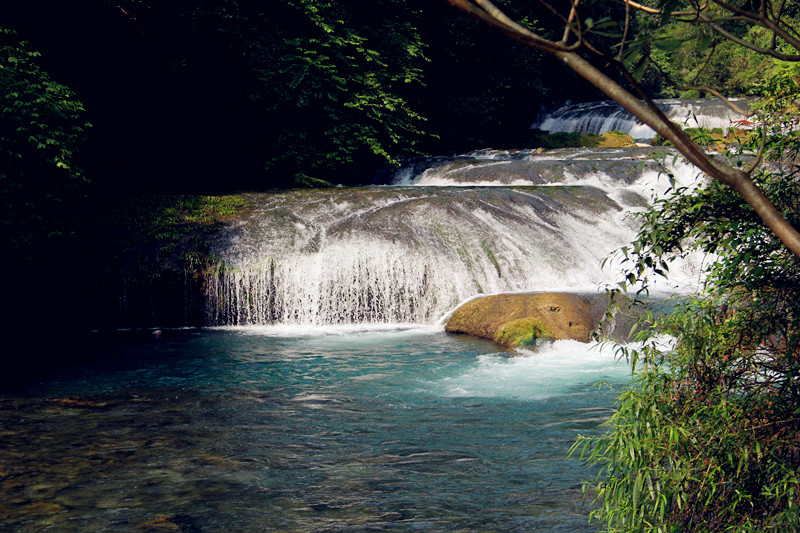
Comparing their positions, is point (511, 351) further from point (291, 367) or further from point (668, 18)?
point (668, 18)

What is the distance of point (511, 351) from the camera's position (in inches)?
445

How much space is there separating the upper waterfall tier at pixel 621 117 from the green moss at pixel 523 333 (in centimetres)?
1584

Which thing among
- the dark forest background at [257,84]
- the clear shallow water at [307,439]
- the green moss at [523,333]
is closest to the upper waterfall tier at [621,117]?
the dark forest background at [257,84]

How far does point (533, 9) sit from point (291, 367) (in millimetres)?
23982

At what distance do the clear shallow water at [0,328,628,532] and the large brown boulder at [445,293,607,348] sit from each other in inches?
13.2

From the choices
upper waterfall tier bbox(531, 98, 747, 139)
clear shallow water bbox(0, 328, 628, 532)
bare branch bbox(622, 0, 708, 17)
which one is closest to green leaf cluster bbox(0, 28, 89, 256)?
clear shallow water bbox(0, 328, 628, 532)

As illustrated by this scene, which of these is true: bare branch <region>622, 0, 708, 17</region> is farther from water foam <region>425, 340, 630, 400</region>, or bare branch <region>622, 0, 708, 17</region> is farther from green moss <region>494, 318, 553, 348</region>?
green moss <region>494, 318, 553, 348</region>

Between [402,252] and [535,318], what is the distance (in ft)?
11.0

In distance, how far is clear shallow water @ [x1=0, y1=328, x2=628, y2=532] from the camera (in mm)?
5984

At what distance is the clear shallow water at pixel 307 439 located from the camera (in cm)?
598

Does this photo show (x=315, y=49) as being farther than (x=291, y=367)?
Yes

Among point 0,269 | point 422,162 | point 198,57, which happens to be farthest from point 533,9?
point 0,269

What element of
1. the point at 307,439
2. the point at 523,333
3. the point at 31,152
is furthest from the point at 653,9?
the point at 31,152

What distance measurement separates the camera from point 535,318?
11.8 metres
